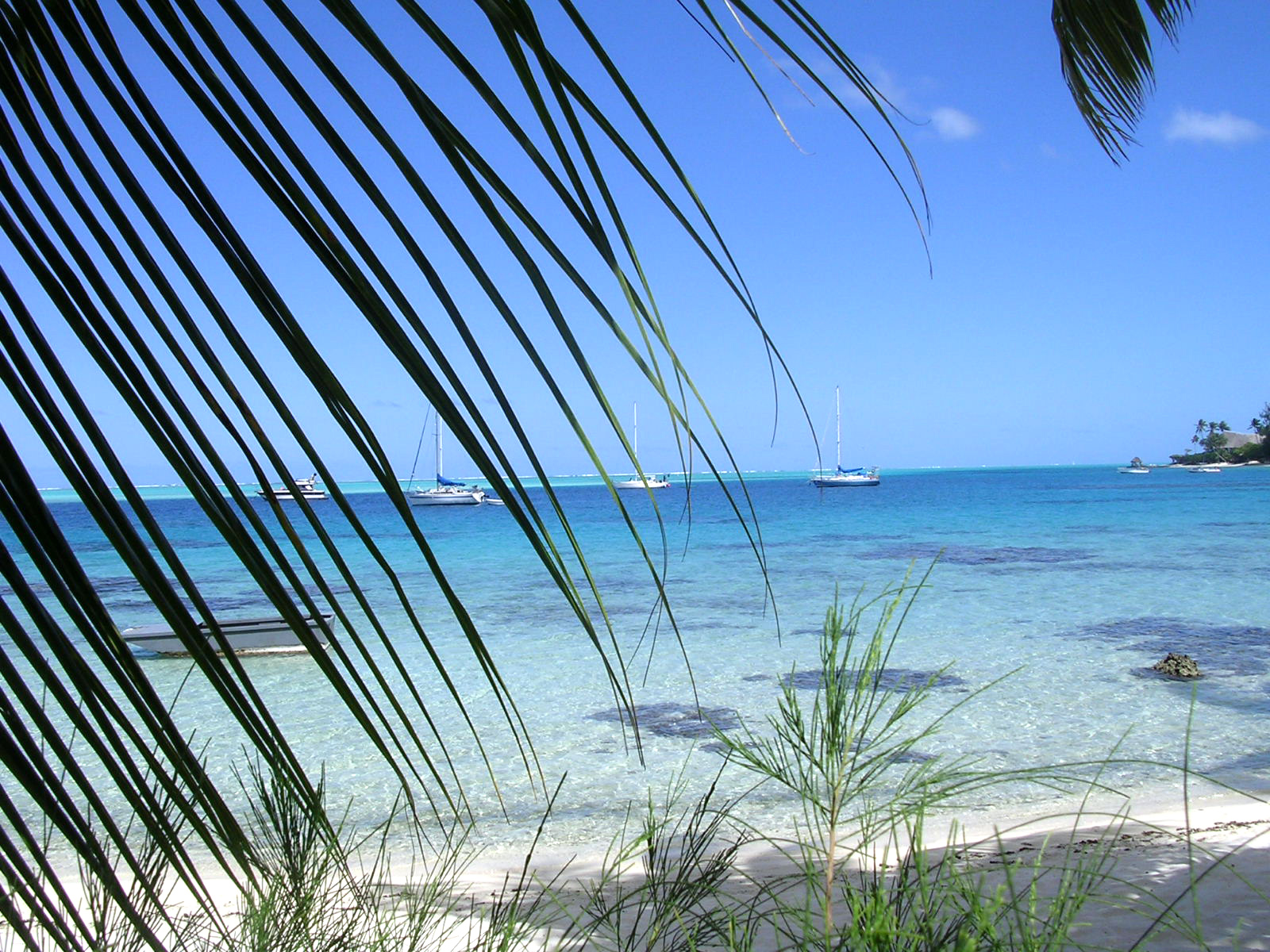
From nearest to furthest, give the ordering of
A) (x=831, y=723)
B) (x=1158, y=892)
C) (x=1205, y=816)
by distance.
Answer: (x=831, y=723)
(x=1158, y=892)
(x=1205, y=816)

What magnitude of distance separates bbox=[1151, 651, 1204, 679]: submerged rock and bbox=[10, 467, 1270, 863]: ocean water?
0.14 metres

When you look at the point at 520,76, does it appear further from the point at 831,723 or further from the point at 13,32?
the point at 831,723

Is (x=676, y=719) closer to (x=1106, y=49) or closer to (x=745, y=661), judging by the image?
(x=745, y=661)

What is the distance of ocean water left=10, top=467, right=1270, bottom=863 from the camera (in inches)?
279

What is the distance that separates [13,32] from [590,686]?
414 inches

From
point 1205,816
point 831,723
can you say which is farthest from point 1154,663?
point 831,723

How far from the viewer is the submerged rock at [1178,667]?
33.3 feet

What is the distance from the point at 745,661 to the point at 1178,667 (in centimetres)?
438

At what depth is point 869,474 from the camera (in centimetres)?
7094

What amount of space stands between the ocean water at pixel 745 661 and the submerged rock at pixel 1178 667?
0.14 meters

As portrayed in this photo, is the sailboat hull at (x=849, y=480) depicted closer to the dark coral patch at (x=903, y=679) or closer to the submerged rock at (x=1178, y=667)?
the submerged rock at (x=1178, y=667)

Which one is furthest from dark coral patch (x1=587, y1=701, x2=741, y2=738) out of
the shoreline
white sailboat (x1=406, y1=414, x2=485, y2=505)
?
white sailboat (x1=406, y1=414, x2=485, y2=505)

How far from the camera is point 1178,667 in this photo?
1027 centimetres

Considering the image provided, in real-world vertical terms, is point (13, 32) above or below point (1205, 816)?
above
